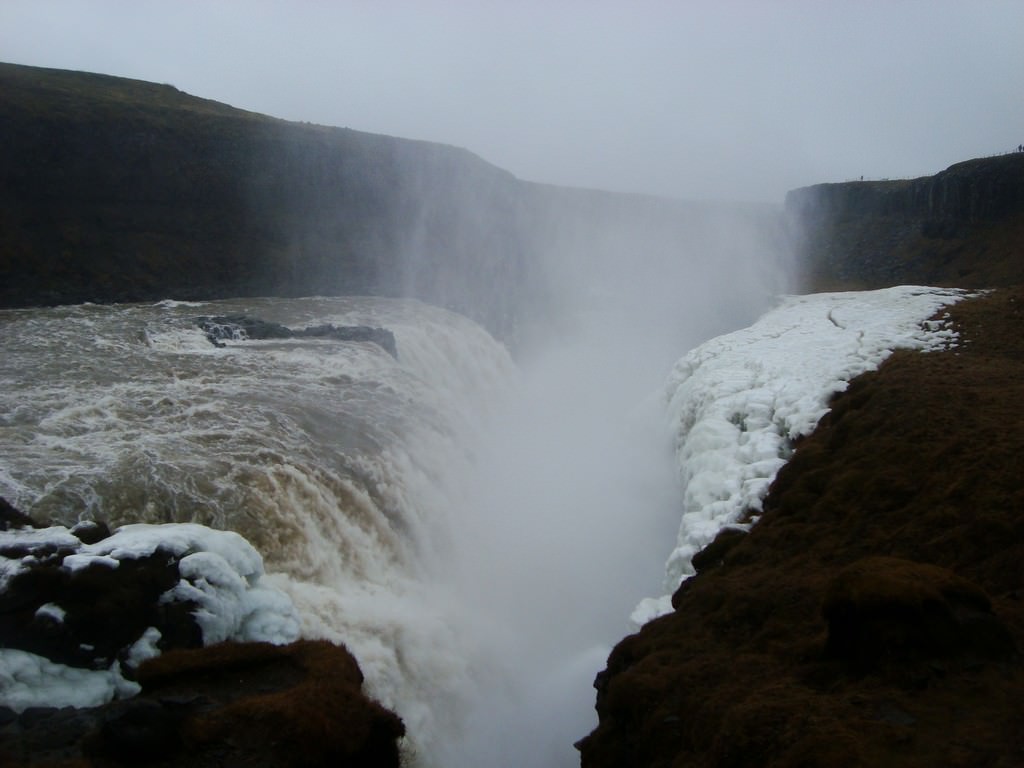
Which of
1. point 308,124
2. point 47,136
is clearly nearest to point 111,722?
point 47,136

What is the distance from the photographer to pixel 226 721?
7.49m

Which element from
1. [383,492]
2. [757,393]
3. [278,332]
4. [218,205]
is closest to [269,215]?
[218,205]

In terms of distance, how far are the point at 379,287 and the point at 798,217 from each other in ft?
104

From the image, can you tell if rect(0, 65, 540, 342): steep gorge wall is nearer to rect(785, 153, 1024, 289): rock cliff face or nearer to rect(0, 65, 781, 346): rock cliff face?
rect(0, 65, 781, 346): rock cliff face

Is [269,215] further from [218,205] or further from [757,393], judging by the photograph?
[757,393]

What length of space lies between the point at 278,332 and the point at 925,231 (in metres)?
38.9

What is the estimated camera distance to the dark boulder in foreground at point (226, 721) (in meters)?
6.97

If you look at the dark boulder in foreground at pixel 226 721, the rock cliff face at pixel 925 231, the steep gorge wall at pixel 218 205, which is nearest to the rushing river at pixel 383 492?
the dark boulder in foreground at pixel 226 721

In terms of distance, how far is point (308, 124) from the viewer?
47875mm

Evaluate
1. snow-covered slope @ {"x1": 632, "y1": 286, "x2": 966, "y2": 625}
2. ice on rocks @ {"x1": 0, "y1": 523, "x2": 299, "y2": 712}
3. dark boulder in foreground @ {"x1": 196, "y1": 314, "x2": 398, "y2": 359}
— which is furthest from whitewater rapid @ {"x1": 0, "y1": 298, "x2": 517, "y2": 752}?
snow-covered slope @ {"x1": 632, "y1": 286, "x2": 966, "y2": 625}

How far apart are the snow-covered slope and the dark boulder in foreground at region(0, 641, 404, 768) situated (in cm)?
485

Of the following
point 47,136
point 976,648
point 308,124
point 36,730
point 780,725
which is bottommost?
point 36,730

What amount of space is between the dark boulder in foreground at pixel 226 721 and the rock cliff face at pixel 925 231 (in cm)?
3870

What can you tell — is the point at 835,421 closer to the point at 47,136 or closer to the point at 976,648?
the point at 976,648
